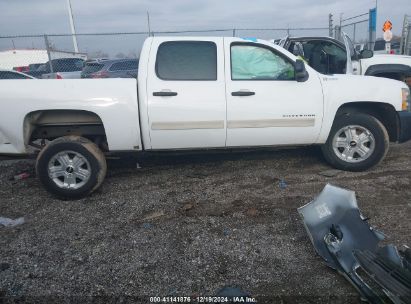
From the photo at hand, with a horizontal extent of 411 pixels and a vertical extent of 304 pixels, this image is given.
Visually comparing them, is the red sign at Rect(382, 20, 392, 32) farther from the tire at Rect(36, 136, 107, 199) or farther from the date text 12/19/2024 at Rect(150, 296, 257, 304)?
the date text 12/19/2024 at Rect(150, 296, 257, 304)

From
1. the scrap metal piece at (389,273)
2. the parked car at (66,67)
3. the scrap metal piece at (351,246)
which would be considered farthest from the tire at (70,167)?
the parked car at (66,67)

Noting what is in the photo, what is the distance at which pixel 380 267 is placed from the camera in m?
2.55

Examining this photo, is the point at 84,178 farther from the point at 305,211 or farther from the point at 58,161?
the point at 305,211

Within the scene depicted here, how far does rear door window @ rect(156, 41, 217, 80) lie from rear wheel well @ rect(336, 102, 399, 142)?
6.46 ft

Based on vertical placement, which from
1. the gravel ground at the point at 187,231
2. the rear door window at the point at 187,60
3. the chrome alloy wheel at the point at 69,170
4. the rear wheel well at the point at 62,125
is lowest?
the gravel ground at the point at 187,231

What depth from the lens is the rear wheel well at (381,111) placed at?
493 cm

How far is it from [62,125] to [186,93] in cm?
170

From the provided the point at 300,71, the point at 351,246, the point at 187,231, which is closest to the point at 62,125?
the point at 187,231

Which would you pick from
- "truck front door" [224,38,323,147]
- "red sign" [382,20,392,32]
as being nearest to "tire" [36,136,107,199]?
→ "truck front door" [224,38,323,147]

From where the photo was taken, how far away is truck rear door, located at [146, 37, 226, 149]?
430cm

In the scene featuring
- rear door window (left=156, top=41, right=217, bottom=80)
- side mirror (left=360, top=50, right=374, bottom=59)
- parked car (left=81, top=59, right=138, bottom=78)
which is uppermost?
rear door window (left=156, top=41, right=217, bottom=80)

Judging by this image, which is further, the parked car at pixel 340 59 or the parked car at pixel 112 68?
the parked car at pixel 112 68

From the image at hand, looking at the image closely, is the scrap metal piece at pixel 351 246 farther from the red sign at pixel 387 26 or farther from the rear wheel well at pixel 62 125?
the red sign at pixel 387 26

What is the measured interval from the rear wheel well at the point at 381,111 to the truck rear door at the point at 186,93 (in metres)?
1.83
